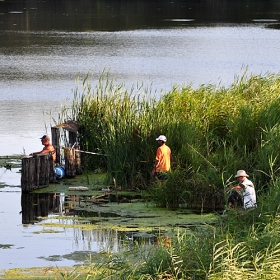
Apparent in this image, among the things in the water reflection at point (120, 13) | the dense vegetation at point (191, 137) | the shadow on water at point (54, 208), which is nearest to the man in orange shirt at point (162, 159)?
the dense vegetation at point (191, 137)

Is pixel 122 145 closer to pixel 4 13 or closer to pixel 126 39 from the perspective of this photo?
pixel 126 39

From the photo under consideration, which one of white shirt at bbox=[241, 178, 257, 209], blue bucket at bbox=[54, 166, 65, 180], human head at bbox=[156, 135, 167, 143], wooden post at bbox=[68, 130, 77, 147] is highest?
human head at bbox=[156, 135, 167, 143]

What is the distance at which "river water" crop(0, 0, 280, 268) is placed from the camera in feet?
78.1

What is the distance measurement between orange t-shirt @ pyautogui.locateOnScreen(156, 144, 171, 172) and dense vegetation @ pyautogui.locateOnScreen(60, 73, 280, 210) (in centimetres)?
17

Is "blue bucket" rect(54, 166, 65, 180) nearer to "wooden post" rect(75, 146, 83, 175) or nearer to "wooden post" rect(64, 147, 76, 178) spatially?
"wooden post" rect(64, 147, 76, 178)

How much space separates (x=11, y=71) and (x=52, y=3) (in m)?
54.1

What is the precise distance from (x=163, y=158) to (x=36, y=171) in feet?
8.55

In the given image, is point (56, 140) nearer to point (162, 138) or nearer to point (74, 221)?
point (162, 138)

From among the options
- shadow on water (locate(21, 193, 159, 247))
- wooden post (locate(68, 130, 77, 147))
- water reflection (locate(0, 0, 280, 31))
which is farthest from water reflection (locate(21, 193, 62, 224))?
water reflection (locate(0, 0, 280, 31))

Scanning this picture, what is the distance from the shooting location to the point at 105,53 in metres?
42.7

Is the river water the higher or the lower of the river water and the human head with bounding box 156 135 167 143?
the lower

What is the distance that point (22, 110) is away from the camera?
1029 inches

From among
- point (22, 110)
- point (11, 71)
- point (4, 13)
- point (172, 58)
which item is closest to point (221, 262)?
point (22, 110)

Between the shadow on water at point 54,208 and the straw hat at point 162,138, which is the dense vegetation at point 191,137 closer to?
the straw hat at point 162,138
